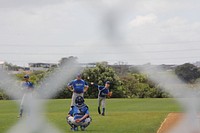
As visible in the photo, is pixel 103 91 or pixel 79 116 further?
pixel 103 91

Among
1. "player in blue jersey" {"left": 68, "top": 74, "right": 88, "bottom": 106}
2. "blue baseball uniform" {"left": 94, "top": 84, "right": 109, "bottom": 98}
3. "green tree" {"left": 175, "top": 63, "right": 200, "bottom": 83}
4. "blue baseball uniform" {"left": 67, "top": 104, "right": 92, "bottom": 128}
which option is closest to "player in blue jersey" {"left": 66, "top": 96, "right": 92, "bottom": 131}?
"blue baseball uniform" {"left": 67, "top": 104, "right": 92, "bottom": 128}

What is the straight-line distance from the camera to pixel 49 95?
8906 millimetres

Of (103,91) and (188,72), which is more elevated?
(188,72)

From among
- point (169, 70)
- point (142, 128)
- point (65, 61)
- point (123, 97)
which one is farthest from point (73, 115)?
point (123, 97)

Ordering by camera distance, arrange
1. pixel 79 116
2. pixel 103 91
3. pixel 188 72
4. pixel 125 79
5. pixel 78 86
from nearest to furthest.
A: 1. pixel 188 72
2. pixel 79 116
3. pixel 78 86
4. pixel 103 91
5. pixel 125 79

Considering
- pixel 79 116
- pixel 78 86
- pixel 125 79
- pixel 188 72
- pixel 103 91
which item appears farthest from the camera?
pixel 125 79

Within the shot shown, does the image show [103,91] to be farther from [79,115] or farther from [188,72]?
[188,72]

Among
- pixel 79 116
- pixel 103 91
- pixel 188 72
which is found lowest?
pixel 79 116

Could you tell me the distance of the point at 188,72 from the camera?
376 inches

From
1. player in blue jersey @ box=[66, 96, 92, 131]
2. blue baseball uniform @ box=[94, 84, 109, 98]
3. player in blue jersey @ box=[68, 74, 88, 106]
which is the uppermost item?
player in blue jersey @ box=[68, 74, 88, 106]

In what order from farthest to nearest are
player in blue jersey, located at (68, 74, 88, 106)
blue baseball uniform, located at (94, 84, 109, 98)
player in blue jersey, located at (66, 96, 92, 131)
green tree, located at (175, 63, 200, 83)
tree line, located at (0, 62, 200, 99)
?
blue baseball uniform, located at (94, 84, 109, 98) → player in blue jersey, located at (68, 74, 88, 106) → player in blue jersey, located at (66, 96, 92, 131) → tree line, located at (0, 62, 200, 99) → green tree, located at (175, 63, 200, 83)

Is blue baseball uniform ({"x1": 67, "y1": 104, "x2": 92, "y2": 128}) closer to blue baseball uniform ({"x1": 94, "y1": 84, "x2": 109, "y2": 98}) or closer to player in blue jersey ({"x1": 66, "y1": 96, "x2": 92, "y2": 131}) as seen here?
player in blue jersey ({"x1": 66, "y1": 96, "x2": 92, "y2": 131})

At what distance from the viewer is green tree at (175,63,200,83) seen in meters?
8.51

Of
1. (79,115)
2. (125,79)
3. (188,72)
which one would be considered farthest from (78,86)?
(125,79)
